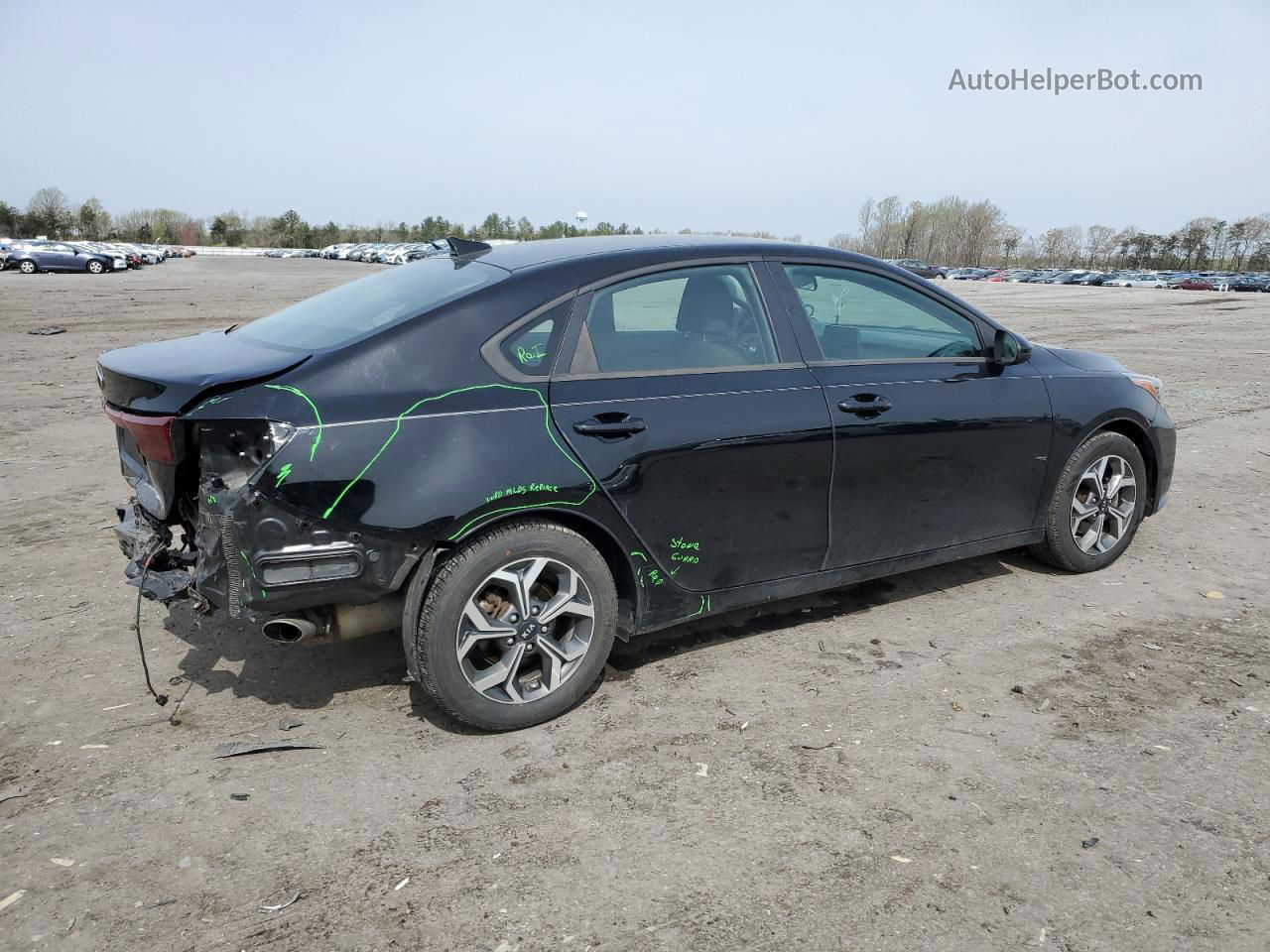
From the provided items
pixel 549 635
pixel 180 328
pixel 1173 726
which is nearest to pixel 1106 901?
pixel 1173 726

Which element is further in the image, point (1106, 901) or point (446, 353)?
point (446, 353)

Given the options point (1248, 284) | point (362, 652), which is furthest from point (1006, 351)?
point (1248, 284)

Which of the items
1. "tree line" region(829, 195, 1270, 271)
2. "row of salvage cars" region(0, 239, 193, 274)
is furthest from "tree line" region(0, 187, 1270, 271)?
"row of salvage cars" region(0, 239, 193, 274)

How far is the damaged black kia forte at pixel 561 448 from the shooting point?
3123 millimetres

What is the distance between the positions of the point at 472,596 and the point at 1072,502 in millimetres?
3252

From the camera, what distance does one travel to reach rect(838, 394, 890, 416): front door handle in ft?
13.1

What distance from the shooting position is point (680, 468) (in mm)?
3625

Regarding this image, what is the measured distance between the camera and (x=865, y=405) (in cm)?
404

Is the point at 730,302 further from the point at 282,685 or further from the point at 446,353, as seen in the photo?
the point at 282,685

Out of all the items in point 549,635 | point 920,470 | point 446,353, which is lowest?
point 549,635

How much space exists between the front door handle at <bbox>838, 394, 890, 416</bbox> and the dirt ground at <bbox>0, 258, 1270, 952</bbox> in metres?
1.04

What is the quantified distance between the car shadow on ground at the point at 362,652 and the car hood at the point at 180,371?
1.23m

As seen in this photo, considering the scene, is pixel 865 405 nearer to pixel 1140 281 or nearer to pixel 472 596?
pixel 472 596

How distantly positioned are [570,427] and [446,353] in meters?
0.51
